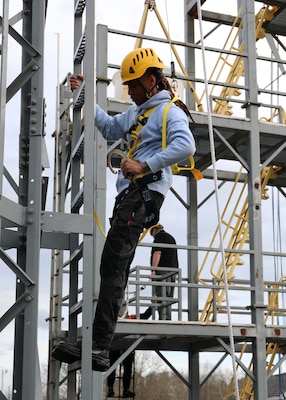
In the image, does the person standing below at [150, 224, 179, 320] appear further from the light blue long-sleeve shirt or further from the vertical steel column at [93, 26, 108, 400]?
the light blue long-sleeve shirt

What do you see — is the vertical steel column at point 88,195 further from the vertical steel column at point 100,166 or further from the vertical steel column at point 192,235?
the vertical steel column at point 192,235

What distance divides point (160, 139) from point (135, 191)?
391mm

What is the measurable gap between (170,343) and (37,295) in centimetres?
973

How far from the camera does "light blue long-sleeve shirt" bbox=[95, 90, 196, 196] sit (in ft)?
17.4

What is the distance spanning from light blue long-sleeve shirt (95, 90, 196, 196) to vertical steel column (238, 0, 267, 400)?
7.09 meters

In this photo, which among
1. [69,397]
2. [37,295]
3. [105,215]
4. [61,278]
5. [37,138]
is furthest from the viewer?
[61,278]

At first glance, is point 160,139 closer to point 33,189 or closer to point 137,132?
point 137,132

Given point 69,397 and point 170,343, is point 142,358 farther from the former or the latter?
point 69,397

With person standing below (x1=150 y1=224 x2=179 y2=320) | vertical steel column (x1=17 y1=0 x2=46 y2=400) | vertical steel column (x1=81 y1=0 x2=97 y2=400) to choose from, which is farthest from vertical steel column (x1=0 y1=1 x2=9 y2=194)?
person standing below (x1=150 y1=224 x2=179 y2=320)

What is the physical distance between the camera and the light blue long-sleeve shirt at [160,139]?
529cm

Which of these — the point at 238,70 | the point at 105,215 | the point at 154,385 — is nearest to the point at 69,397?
the point at 105,215

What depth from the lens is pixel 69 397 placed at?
22.3 ft

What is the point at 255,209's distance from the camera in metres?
12.9

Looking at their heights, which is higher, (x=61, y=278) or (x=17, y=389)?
(x=61, y=278)
